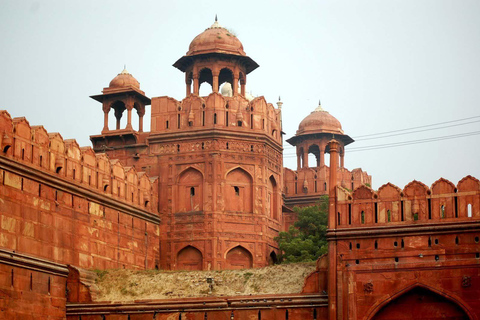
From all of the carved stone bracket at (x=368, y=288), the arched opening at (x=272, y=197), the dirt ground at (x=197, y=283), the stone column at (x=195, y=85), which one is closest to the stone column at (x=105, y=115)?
the stone column at (x=195, y=85)

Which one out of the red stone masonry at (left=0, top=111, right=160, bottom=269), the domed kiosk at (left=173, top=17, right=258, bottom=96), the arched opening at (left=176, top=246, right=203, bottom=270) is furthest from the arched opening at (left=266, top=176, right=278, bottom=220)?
the red stone masonry at (left=0, top=111, right=160, bottom=269)

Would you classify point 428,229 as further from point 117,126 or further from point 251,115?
point 117,126

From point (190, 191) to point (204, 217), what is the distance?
1.13 meters

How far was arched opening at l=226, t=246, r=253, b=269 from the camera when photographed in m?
32.9

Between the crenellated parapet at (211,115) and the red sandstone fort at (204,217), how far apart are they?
0.16 ft

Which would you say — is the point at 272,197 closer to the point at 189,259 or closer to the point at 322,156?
the point at 189,259

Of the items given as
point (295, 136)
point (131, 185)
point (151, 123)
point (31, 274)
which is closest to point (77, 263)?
point (31, 274)

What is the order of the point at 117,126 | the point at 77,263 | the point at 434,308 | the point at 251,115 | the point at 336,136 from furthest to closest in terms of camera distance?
the point at 336,136
the point at 117,126
the point at 251,115
the point at 77,263
the point at 434,308

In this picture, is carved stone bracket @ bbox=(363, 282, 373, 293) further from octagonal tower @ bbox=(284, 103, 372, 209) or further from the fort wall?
octagonal tower @ bbox=(284, 103, 372, 209)

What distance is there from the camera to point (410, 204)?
25953 mm

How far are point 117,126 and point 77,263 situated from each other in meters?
9.65

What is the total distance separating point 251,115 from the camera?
34.2 meters

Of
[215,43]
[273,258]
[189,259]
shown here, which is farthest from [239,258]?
[215,43]

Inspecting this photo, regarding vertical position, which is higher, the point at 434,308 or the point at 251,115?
the point at 251,115
